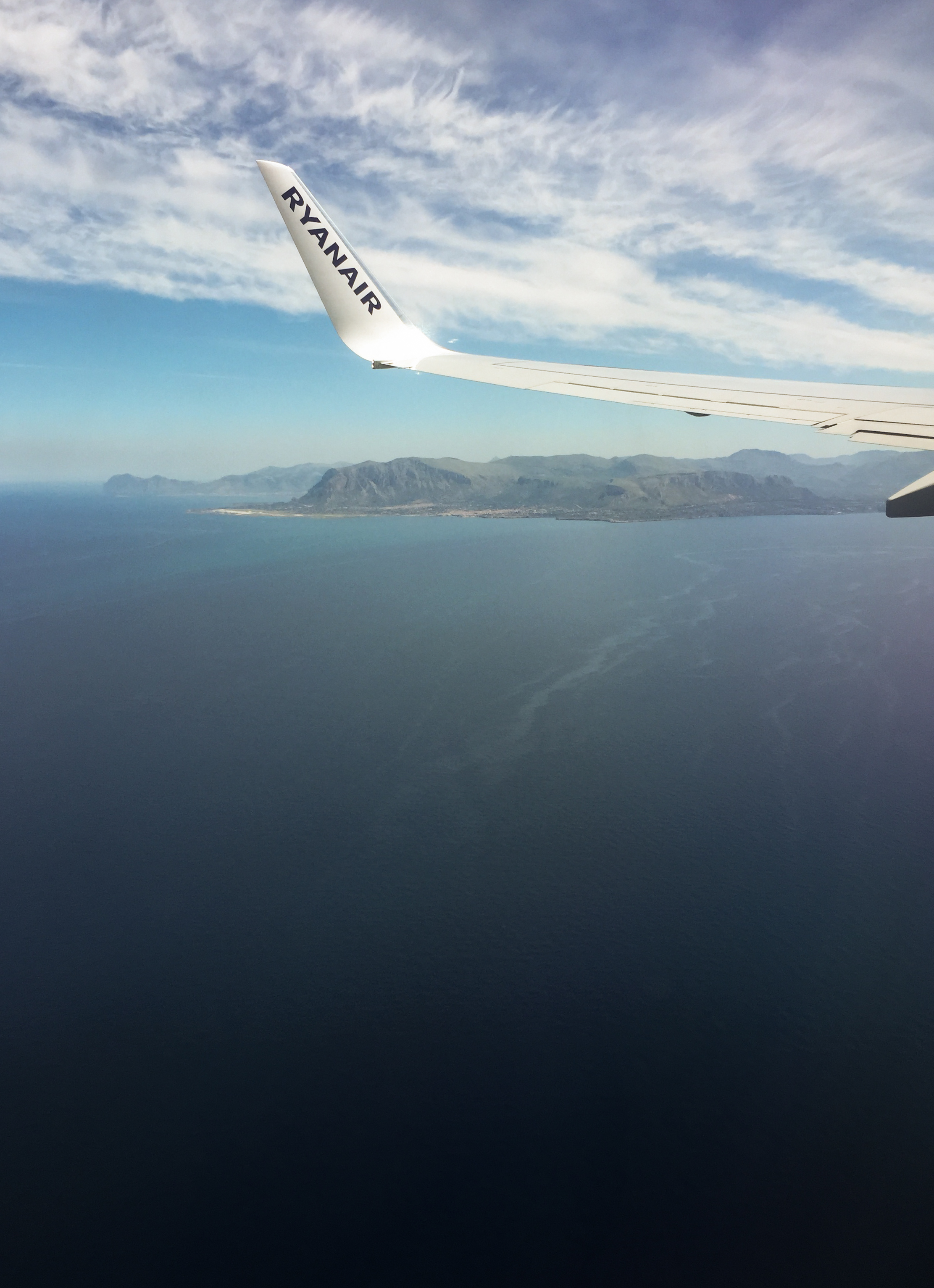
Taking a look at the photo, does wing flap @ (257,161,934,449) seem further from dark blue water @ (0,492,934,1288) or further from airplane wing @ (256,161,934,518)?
A: dark blue water @ (0,492,934,1288)

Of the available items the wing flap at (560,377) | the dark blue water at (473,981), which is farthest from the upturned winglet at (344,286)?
the dark blue water at (473,981)

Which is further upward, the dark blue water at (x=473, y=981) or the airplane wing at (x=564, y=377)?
the airplane wing at (x=564, y=377)

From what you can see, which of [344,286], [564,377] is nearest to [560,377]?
[564,377]

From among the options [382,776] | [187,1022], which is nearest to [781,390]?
[187,1022]

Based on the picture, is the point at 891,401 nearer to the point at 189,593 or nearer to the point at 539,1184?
the point at 539,1184

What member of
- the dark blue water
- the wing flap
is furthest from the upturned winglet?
the dark blue water

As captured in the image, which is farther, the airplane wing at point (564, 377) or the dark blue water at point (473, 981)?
the dark blue water at point (473, 981)

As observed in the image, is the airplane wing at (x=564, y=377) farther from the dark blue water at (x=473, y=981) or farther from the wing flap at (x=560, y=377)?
the dark blue water at (x=473, y=981)
